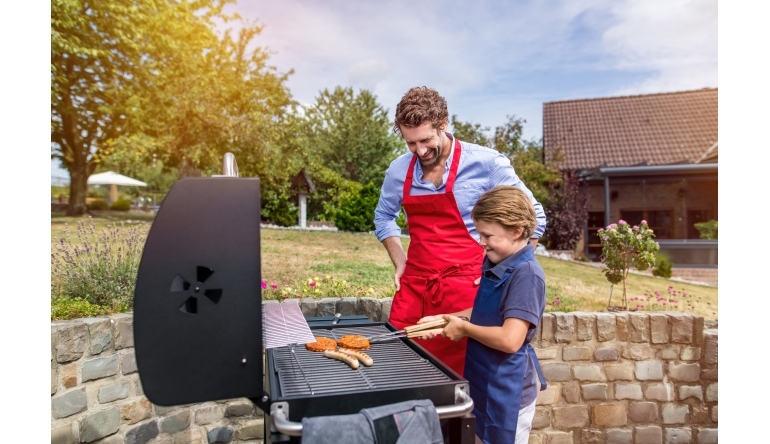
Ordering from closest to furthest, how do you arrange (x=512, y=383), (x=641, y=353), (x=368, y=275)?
(x=512, y=383), (x=641, y=353), (x=368, y=275)

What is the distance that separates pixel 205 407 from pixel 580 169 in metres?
9.34

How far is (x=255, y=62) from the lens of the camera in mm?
10188

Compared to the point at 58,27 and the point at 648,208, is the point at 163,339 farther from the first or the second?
the point at 648,208

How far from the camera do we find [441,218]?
2203 mm

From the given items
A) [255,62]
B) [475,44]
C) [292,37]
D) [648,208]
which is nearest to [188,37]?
[255,62]

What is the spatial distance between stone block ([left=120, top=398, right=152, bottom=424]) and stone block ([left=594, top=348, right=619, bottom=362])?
8.87ft

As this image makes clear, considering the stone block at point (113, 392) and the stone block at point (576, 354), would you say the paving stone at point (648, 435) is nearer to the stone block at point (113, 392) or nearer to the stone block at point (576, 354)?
the stone block at point (576, 354)

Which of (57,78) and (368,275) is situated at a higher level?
(57,78)

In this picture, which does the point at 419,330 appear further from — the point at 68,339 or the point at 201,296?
the point at 68,339

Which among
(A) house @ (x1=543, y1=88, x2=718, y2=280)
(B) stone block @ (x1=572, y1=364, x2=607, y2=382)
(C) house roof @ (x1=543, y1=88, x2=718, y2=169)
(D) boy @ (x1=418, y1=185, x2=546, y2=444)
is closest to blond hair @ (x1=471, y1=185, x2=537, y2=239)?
(D) boy @ (x1=418, y1=185, x2=546, y2=444)

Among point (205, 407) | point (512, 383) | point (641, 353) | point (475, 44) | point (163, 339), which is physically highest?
point (475, 44)

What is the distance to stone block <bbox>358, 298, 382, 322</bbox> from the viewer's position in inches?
128

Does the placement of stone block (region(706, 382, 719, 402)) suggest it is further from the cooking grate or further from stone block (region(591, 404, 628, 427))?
the cooking grate

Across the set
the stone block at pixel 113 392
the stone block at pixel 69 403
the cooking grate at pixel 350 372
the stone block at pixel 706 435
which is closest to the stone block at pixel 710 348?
the stone block at pixel 706 435
